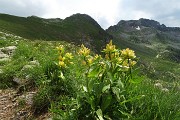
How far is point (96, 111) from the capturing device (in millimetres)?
5723

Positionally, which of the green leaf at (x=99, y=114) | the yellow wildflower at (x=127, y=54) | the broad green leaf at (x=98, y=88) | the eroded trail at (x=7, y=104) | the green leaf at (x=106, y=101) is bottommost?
the eroded trail at (x=7, y=104)

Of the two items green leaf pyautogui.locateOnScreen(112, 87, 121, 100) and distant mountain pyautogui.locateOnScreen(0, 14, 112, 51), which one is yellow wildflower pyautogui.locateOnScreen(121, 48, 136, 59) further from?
distant mountain pyautogui.locateOnScreen(0, 14, 112, 51)

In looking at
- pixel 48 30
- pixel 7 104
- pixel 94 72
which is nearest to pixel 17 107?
pixel 7 104

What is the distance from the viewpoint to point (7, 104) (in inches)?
360

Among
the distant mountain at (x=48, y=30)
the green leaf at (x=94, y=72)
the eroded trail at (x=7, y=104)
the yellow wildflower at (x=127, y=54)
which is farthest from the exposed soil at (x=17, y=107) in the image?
the distant mountain at (x=48, y=30)

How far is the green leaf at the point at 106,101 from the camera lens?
579 centimetres

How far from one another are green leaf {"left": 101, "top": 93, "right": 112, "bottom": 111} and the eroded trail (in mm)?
3027

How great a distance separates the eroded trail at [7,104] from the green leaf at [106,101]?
303 cm

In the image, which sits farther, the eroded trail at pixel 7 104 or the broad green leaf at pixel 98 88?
the eroded trail at pixel 7 104

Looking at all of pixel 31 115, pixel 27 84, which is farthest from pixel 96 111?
pixel 27 84

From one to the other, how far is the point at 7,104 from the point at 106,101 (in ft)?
13.3

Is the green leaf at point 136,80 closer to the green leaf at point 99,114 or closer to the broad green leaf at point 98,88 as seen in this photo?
the broad green leaf at point 98,88

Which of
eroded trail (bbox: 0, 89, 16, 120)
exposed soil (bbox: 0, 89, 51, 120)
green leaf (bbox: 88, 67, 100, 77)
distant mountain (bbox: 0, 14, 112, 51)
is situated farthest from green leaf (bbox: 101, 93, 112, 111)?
distant mountain (bbox: 0, 14, 112, 51)

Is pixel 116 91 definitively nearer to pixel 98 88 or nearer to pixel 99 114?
pixel 98 88
